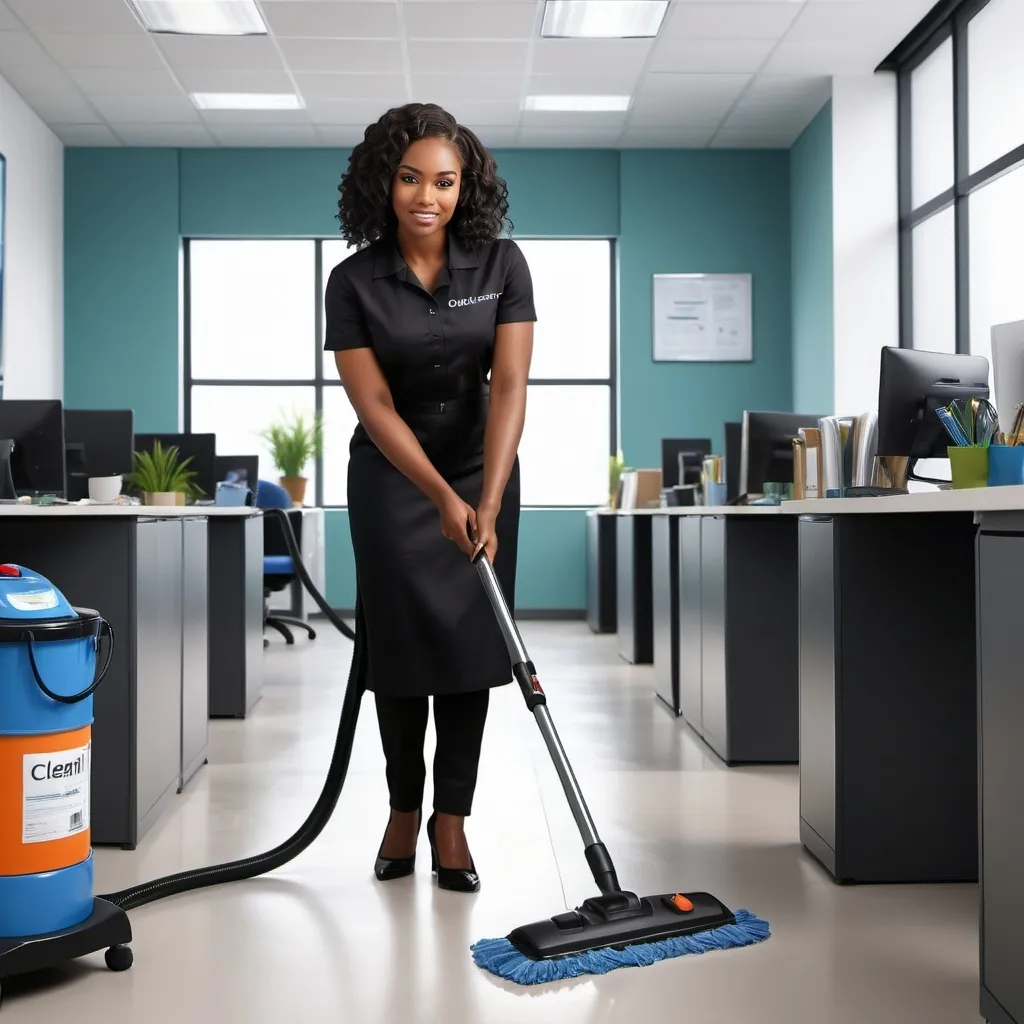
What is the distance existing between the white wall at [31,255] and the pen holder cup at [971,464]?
5739mm

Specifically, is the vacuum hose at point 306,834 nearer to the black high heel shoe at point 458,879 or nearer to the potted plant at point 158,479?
the black high heel shoe at point 458,879

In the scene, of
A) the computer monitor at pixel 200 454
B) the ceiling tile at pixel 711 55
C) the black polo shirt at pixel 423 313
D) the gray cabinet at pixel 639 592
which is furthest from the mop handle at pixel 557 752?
the ceiling tile at pixel 711 55

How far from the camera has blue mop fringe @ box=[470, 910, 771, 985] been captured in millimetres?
1671

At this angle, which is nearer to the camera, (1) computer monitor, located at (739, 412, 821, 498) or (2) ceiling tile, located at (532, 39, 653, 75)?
(1) computer monitor, located at (739, 412, 821, 498)

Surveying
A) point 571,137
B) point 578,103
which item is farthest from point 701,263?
point 578,103

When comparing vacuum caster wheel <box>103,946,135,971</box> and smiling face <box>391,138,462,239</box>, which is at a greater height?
smiling face <box>391,138,462,239</box>

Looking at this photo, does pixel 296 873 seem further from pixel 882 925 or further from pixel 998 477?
pixel 998 477

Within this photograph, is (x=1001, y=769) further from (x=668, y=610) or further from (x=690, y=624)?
(x=668, y=610)

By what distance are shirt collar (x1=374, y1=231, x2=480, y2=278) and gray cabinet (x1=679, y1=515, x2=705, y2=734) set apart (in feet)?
5.51

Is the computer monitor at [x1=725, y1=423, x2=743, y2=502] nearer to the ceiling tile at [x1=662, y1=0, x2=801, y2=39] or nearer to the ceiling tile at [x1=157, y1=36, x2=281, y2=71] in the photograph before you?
the ceiling tile at [x1=662, y1=0, x2=801, y2=39]

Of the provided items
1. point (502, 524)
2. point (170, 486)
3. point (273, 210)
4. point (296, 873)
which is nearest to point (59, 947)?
point (296, 873)

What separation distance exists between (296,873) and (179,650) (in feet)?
2.72

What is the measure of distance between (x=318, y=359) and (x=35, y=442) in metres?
4.61

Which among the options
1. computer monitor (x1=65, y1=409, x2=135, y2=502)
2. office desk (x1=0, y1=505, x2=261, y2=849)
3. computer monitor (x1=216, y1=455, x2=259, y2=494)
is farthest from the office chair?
office desk (x1=0, y1=505, x2=261, y2=849)
